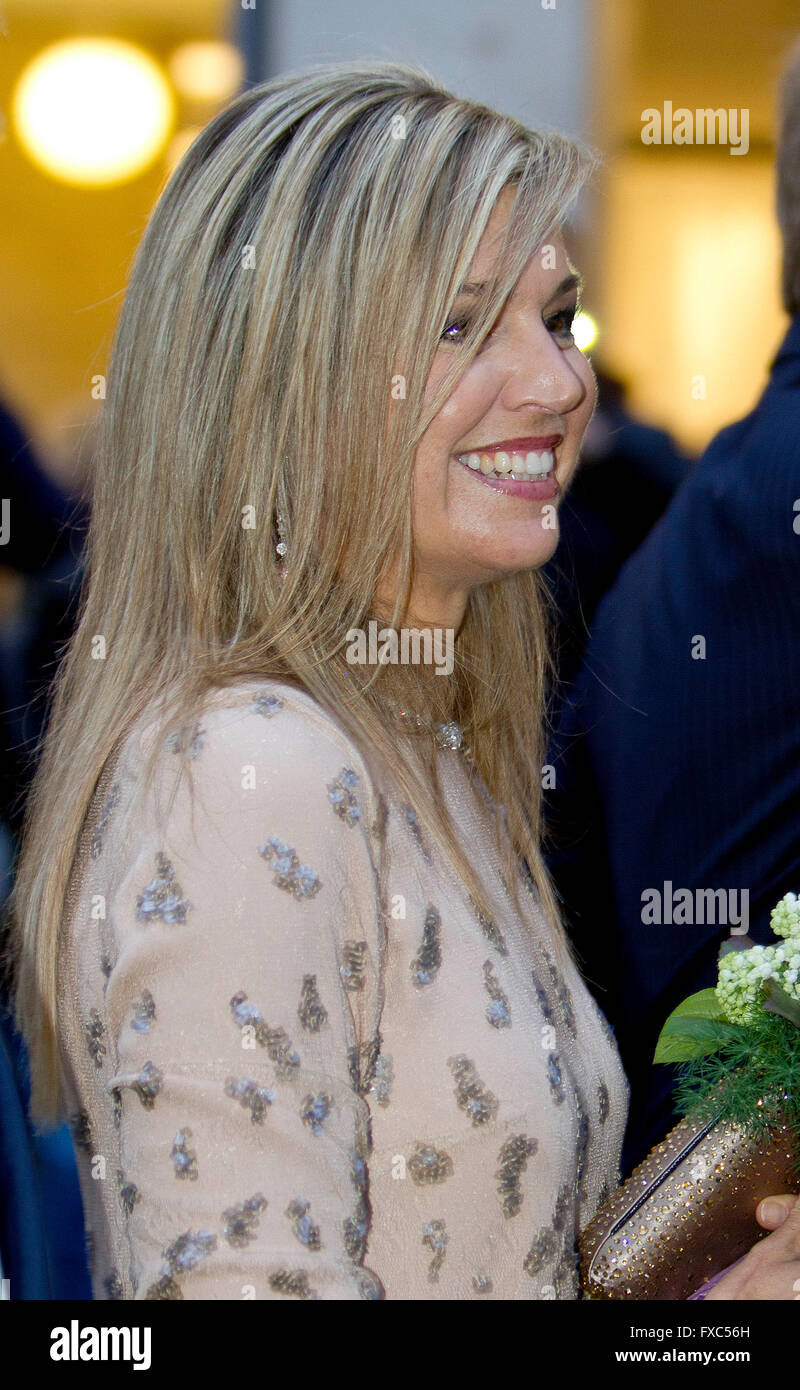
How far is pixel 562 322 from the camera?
4.09ft

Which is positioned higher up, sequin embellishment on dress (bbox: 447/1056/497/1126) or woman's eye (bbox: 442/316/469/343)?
woman's eye (bbox: 442/316/469/343)

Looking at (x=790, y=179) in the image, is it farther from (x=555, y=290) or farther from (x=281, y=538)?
(x=281, y=538)

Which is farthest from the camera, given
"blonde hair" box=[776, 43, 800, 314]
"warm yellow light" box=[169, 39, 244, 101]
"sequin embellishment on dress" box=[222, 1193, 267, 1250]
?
"warm yellow light" box=[169, 39, 244, 101]

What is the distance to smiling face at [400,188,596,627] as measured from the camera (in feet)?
3.64

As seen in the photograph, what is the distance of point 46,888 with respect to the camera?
1.01 m

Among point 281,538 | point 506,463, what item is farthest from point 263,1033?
point 506,463

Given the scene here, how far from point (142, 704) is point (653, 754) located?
839 mm

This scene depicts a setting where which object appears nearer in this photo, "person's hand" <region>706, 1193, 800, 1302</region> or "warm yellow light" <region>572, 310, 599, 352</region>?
"person's hand" <region>706, 1193, 800, 1302</region>

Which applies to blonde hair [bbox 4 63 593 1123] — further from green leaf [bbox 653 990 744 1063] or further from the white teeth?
green leaf [bbox 653 990 744 1063]

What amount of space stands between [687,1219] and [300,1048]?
0.43 meters

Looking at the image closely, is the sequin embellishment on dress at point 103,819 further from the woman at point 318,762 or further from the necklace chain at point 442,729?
the necklace chain at point 442,729

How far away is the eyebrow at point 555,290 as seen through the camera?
1.09 metres

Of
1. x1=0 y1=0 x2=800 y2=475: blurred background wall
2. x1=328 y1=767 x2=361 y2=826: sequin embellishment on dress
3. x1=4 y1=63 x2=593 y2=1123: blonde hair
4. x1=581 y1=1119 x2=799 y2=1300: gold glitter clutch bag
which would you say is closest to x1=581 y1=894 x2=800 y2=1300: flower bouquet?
x1=581 y1=1119 x2=799 y2=1300: gold glitter clutch bag

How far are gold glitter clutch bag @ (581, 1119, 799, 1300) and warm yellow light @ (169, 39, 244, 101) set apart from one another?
2.23 meters
